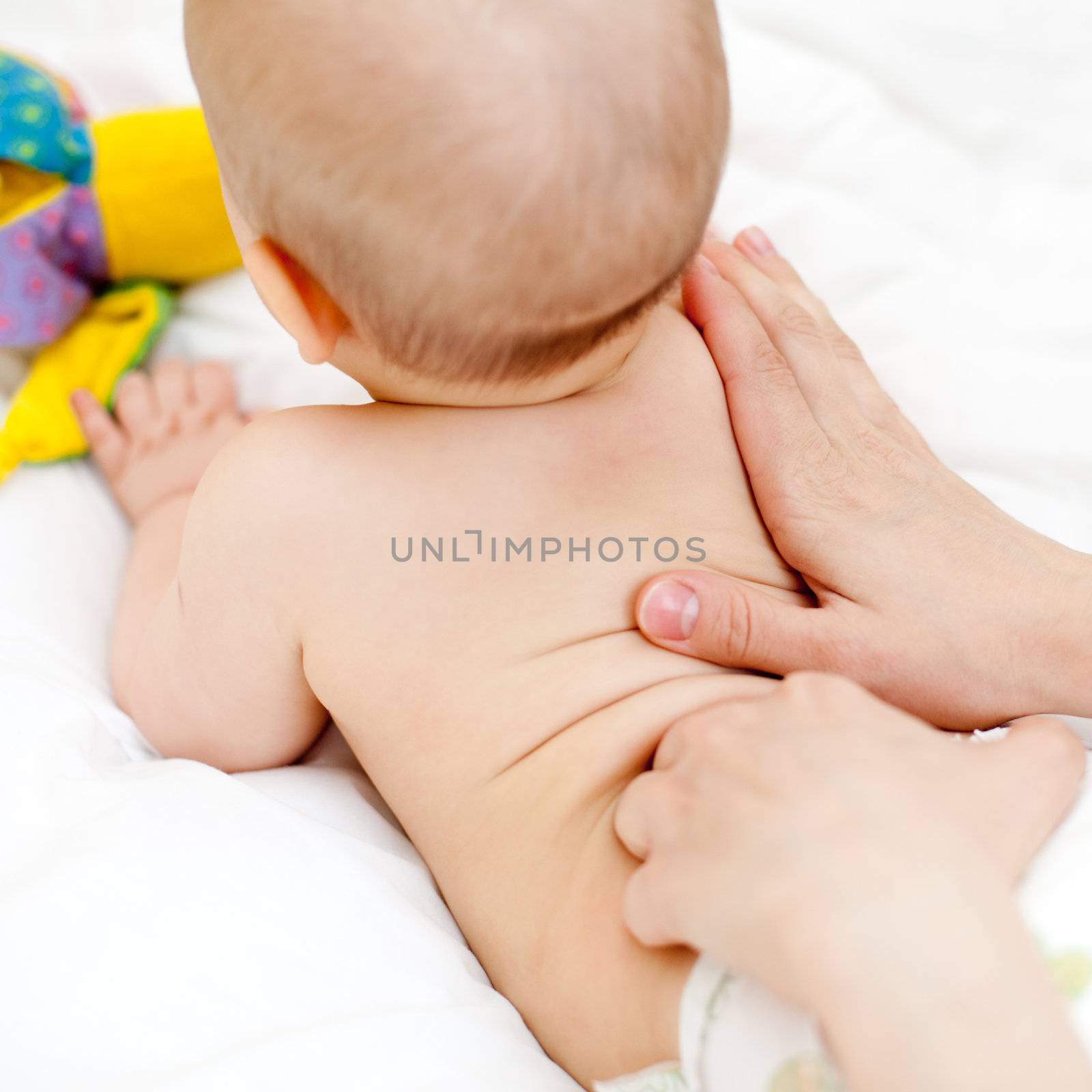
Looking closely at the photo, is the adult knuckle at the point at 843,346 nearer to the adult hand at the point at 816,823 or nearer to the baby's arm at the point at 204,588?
the adult hand at the point at 816,823

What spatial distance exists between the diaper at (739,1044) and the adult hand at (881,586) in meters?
0.25

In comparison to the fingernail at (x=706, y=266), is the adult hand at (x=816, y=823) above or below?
below

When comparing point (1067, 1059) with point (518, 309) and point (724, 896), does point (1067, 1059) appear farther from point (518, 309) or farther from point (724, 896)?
point (518, 309)

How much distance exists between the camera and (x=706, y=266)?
3.29ft

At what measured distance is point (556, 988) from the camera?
75 centimetres

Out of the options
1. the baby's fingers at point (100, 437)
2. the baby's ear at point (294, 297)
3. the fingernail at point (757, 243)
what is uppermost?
the baby's ear at point (294, 297)

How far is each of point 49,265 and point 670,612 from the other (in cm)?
78

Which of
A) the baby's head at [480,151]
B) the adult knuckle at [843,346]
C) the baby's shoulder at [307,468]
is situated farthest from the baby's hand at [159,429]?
the adult knuckle at [843,346]

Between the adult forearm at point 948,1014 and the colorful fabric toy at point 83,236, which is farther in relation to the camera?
the colorful fabric toy at point 83,236

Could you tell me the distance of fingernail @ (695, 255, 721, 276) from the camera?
99cm

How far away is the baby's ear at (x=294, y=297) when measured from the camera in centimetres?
70

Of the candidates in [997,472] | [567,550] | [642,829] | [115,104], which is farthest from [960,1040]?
[115,104]

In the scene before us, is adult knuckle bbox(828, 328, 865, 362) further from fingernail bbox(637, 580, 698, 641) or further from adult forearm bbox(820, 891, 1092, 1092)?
adult forearm bbox(820, 891, 1092, 1092)

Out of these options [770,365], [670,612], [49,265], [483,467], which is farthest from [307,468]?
[49,265]
